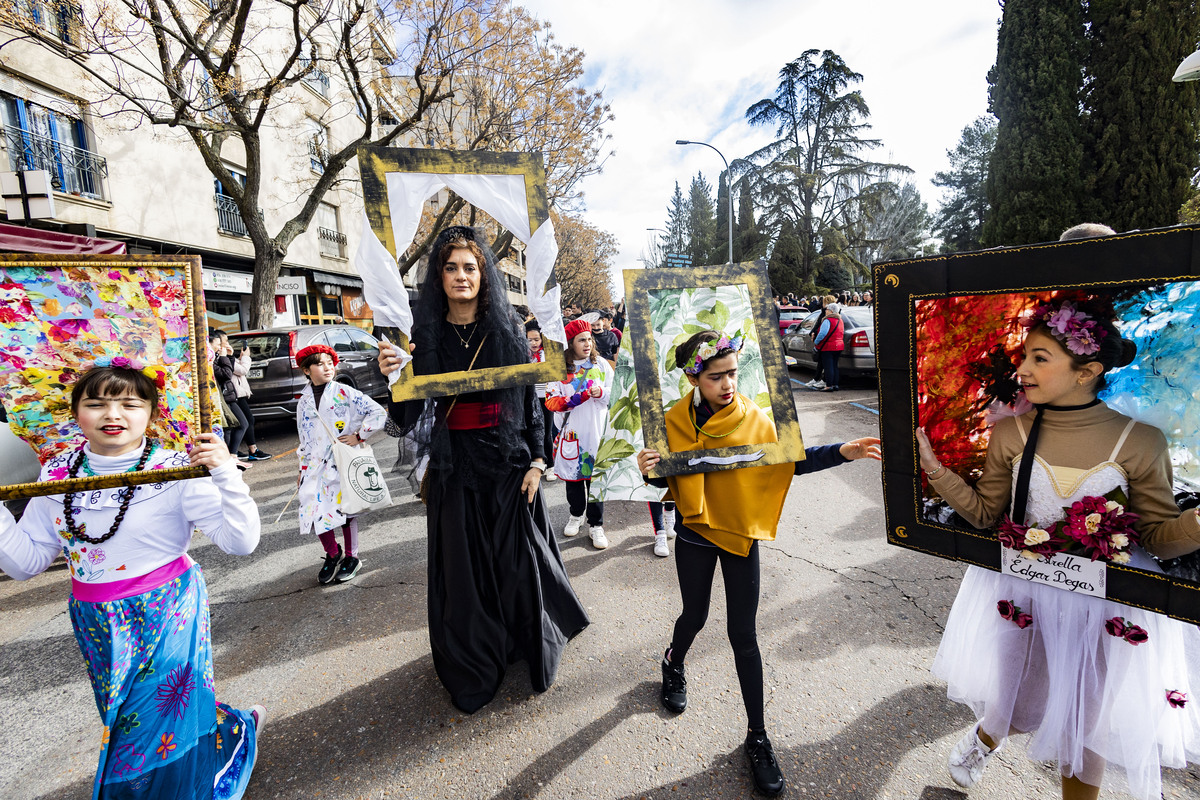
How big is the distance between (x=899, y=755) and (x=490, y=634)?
6.33 ft

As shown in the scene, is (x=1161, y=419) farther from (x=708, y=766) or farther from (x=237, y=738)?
(x=237, y=738)

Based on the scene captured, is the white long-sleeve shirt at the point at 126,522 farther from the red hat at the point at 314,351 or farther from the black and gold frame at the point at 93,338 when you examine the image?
the red hat at the point at 314,351

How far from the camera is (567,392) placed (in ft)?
15.1

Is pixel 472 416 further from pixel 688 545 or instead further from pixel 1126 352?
pixel 1126 352

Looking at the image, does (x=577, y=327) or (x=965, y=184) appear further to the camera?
(x=965, y=184)

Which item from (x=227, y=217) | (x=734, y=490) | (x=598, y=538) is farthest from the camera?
(x=227, y=217)

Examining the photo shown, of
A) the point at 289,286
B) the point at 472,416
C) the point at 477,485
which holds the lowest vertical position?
the point at 477,485

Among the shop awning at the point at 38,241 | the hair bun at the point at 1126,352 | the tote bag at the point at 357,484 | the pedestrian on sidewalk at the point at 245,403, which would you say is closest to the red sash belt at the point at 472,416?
the tote bag at the point at 357,484

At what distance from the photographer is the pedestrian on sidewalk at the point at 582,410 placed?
4570 millimetres

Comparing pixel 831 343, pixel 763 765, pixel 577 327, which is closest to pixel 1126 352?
pixel 763 765

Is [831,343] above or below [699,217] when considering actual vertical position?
below

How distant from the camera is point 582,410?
4648 mm

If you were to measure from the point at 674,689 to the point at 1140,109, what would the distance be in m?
20.0

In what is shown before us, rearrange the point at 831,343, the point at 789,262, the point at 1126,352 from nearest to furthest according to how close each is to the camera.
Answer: the point at 1126,352, the point at 831,343, the point at 789,262
